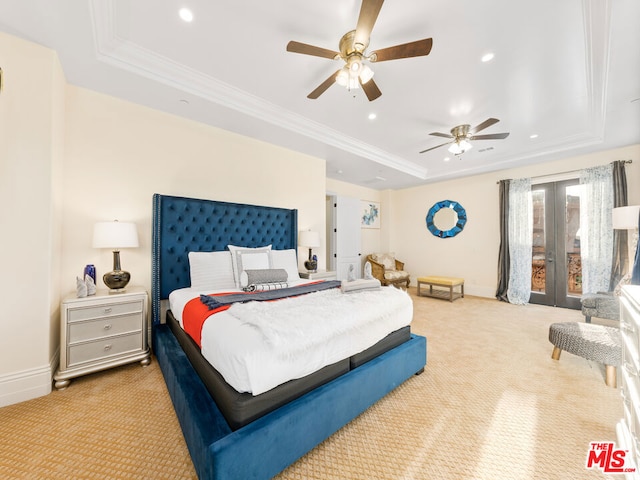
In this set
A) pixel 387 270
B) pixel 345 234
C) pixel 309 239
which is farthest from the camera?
pixel 387 270

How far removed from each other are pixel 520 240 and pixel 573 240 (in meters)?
0.76

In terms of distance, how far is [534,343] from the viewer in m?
3.07

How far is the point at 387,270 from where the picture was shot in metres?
6.18

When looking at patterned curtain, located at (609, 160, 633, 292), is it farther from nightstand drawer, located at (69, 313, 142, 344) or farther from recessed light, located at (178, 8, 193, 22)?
nightstand drawer, located at (69, 313, 142, 344)

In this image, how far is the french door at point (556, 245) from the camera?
4535 millimetres

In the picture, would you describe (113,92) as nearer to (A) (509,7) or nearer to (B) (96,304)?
(B) (96,304)

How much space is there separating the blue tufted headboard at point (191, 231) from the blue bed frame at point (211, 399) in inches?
0.4

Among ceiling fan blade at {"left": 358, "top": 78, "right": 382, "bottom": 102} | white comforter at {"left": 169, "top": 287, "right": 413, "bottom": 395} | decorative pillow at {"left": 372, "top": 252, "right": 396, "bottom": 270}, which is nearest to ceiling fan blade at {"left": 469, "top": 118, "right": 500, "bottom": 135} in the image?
ceiling fan blade at {"left": 358, "top": 78, "right": 382, "bottom": 102}

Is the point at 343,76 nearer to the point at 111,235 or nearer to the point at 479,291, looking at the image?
the point at 111,235

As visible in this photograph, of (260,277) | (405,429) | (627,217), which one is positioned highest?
(627,217)

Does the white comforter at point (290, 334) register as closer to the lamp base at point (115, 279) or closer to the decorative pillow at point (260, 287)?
the decorative pillow at point (260, 287)

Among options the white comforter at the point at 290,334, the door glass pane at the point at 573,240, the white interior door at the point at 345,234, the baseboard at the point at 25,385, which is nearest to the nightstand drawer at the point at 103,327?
the baseboard at the point at 25,385

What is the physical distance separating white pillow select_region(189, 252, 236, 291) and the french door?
5790 mm

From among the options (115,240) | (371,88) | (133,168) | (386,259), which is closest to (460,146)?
(371,88)
